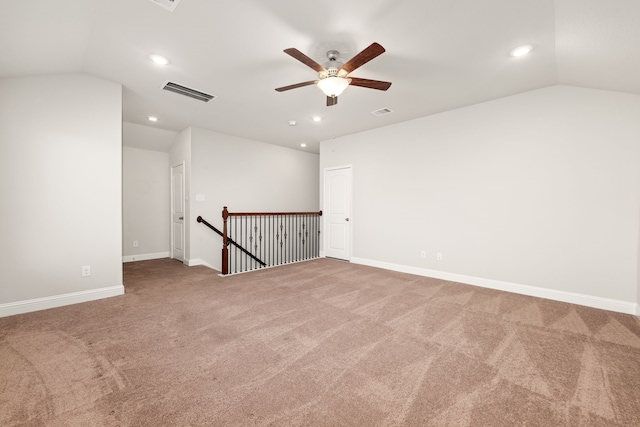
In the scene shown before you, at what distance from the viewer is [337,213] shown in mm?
5703

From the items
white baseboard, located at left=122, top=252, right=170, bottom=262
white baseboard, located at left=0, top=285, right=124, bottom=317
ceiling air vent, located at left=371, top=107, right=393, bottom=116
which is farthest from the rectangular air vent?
white baseboard, located at left=122, top=252, right=170, bottom=262

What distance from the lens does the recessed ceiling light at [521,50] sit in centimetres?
237

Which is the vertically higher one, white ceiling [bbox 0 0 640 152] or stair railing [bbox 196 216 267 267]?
white ceiling [bbox 0 0 640 152]

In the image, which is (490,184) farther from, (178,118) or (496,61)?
(178,118)

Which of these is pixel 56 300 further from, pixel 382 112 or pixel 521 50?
pixel 521 50

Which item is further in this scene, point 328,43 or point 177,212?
point 177,212

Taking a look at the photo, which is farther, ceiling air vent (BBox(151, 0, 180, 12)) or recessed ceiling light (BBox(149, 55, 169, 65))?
recessed ceiling light (BBox(149, 55, 169, 65))

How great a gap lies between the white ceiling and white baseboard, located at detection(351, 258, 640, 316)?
230 cm

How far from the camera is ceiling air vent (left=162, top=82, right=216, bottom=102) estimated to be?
3.28m

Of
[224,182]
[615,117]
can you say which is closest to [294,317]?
[224,182]

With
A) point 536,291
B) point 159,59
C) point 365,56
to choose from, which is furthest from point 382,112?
point 536,291

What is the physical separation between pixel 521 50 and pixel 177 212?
6105 mm

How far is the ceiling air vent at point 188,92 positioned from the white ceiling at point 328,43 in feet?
0.38

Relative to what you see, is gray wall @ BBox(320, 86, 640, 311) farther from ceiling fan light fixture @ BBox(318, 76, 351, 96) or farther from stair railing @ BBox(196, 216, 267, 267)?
stair railing @ BBox(196, 216, 267, 267)
